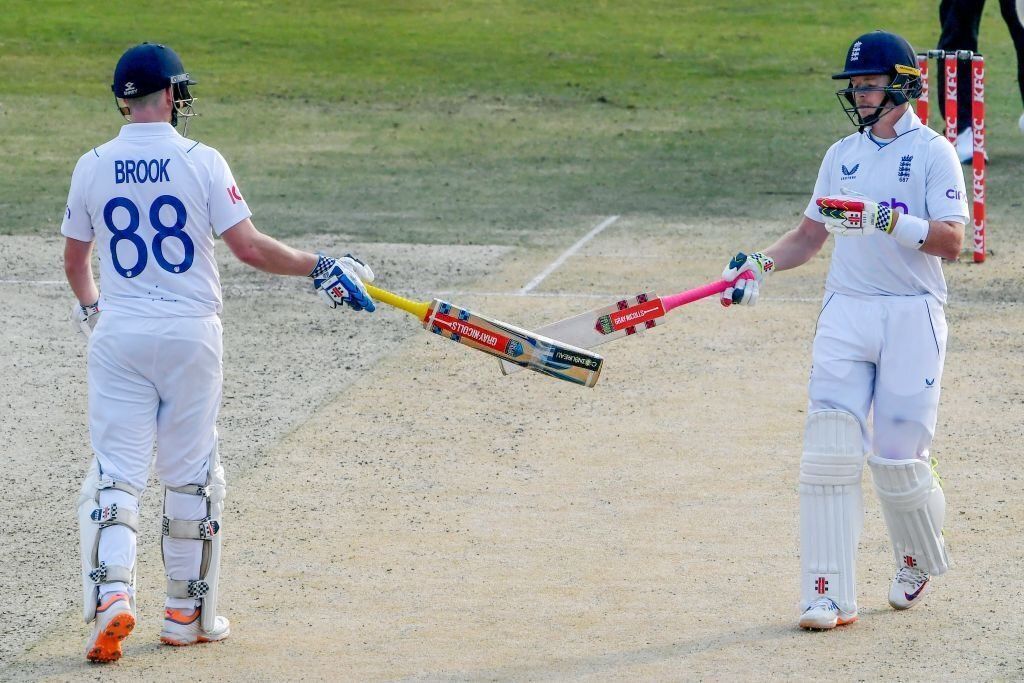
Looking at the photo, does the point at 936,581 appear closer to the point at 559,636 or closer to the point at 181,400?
the point at 559,636

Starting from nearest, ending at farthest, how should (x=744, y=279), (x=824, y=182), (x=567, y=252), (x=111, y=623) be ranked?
(x=111, y=623)
(x=824, y=182)
(x=744, y=279)
(x=567, y=252)

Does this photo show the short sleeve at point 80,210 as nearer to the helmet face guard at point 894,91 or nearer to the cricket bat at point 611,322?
the cricket bat at point 611,322

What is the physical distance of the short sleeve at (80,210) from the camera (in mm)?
6461

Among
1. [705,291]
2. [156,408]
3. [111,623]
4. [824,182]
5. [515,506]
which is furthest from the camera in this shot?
[515,506]

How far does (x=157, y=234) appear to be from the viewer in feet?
21.1

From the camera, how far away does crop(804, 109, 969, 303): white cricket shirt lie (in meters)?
6.77

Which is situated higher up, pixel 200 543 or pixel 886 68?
pixel 886 68

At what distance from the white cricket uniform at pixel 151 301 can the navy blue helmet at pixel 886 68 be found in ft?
8.96

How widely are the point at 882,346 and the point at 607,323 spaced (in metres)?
1.50

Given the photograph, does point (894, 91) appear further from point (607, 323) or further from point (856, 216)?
point (607, 323)

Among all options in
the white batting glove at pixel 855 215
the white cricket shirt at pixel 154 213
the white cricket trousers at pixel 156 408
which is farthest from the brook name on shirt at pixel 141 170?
the white batting glove at pixel 855 215


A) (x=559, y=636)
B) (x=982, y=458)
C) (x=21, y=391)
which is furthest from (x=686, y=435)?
(x=21, y=391)

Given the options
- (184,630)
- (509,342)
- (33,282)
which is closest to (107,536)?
(184,630)

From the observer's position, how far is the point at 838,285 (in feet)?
22.9
